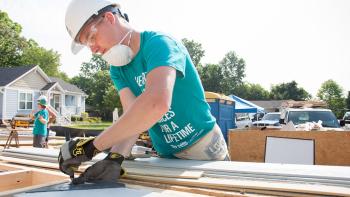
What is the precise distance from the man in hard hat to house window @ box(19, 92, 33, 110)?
1149 inches

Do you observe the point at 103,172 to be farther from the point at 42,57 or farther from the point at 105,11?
the point at 42,57

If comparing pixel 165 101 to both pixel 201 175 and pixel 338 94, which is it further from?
pixel 338 94

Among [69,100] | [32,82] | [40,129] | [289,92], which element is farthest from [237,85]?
[40,129]

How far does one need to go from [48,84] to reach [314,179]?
1313 inches

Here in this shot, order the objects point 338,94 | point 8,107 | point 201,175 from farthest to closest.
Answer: point 338,94, point 8,107, point 201,175

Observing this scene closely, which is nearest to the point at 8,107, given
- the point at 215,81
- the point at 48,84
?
the point at 48,84

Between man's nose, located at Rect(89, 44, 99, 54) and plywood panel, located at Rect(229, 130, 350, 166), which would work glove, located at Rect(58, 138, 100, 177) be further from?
plywood panel, located at Rect(229, 130, 350, 166)

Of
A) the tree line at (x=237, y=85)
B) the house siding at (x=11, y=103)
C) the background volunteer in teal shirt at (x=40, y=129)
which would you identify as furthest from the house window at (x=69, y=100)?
the tree line at (x=237, y=85)

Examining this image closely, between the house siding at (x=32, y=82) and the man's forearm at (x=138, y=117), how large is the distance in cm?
2930

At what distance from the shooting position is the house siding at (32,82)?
28.8 m

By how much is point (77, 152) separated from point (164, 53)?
0.74 metres

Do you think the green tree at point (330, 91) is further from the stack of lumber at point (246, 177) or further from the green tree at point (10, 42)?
the stack of lumber at point (246, 177)

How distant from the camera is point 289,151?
5.97 meters

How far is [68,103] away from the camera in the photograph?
3859 cm
